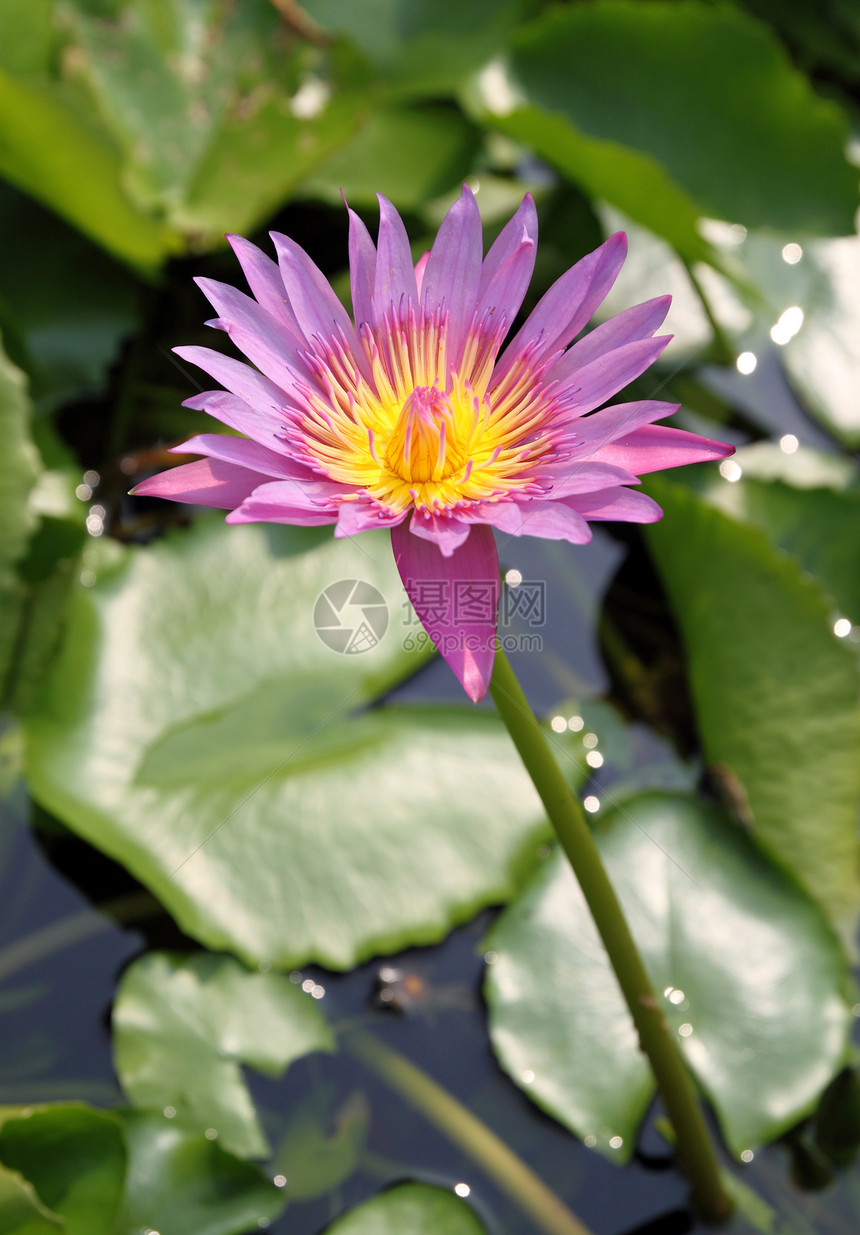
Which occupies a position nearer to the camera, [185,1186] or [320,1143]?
[185,1186]

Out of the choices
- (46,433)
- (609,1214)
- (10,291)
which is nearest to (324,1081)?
(609,1214)

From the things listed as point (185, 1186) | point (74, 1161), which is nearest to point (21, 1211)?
point (74, 1161)

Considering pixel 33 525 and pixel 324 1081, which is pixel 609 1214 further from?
pixel 33 525

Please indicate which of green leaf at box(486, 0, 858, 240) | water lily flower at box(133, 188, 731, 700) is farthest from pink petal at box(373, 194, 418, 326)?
green leaf at box(486, 0, 858, 240)

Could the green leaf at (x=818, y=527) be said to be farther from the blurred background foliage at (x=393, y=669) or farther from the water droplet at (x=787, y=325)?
the water droplet at (x=787, y=325)

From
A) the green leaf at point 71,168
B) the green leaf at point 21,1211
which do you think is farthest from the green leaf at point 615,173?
the green leaf at point 21,1211

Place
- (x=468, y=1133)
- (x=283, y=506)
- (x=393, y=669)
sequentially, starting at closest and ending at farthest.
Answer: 1. (x=283, y=506)
2. (x=468, y=1133)
3. (x=393, y=669)

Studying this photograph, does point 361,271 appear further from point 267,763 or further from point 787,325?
point 787,325
